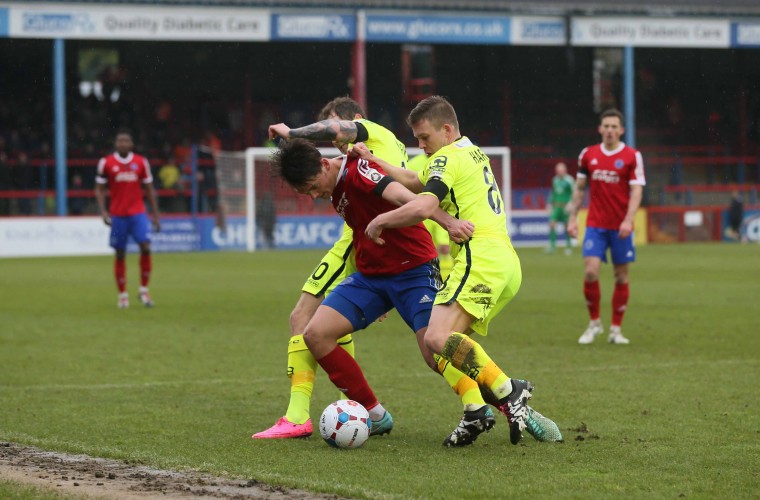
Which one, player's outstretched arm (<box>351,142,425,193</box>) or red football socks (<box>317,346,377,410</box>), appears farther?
red football socks (<box>317,346,377,410</box>)

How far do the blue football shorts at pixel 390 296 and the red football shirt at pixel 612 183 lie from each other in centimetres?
531

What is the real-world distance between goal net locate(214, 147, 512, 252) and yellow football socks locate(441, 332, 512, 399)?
2555 cm

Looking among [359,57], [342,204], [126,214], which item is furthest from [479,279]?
[359,57]

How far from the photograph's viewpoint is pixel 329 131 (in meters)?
6.79

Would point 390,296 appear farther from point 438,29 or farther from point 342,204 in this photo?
point 438,29

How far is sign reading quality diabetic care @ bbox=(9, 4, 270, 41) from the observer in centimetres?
3241

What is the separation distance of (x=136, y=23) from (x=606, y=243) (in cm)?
2339

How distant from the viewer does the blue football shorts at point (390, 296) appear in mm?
6965

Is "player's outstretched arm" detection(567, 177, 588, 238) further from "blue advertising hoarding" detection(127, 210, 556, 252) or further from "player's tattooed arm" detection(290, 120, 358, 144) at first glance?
"blue advertising hoarding" detection(127, 210, 556, 252)

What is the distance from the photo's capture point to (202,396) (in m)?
8.81

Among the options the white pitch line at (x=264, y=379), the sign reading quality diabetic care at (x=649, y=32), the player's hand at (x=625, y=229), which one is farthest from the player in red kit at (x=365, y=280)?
the sign reading quality diabetic care at (x=649, y=32)

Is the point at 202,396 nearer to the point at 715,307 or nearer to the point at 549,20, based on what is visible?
the point at 715,307

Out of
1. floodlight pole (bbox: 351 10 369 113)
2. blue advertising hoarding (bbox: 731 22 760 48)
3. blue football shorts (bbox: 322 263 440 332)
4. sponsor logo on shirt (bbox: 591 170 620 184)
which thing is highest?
blue advertising hoarding (bbox: 731 22 760 48)

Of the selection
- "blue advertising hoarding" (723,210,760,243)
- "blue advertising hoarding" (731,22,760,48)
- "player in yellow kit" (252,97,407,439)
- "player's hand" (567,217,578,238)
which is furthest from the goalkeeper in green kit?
"player in yellow kit" (252,97,407,439)
